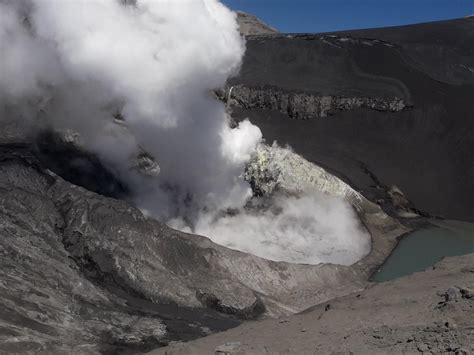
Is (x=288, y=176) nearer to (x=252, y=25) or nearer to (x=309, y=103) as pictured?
(x=309, y=103)

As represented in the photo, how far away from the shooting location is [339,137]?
2489cm

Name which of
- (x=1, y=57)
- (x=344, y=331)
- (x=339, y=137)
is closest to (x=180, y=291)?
(x=344, y=331)

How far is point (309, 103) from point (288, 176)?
9.93 metres

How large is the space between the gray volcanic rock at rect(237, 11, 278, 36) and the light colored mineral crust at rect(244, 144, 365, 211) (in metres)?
35.3

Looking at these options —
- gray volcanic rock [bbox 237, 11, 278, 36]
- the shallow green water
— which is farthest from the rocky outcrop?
gray volcanic rock [bbox 237, 11, 278, 36]

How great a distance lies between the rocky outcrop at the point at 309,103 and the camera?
87.1 ft

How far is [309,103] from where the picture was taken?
27062 mm

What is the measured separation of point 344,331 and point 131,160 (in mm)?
7842

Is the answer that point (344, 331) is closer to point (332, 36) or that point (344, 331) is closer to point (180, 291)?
point (180, 291)

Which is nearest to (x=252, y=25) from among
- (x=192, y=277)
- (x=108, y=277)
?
(x=192, y=277)

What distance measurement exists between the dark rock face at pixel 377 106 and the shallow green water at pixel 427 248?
1.50 m

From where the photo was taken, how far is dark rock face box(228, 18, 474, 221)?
21562 millimetres

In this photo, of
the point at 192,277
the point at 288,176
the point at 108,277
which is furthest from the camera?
the point at 288,176

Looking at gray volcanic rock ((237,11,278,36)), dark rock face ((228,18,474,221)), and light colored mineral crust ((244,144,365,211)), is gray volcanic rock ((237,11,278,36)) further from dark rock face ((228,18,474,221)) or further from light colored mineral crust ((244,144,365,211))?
light colored mineral crust ((244,144,365,211))
